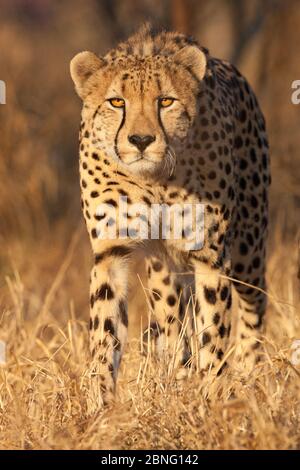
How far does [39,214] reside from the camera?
8273mm

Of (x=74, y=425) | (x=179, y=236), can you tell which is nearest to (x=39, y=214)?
(x=179, y=236)

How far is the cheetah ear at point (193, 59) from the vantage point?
4.63 metres

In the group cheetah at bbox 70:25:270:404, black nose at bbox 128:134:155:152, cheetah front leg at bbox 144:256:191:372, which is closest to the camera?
black nose at bbox 128:134:155:152

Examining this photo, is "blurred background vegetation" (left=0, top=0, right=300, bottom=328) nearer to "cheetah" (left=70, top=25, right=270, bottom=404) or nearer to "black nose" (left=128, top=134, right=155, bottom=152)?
"cheetah" (left=70, top=25, right=270, bottom=404)

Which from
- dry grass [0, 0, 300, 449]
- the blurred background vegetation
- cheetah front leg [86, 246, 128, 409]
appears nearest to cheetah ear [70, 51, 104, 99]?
cheetah front leg [86, 246, 128, 409]

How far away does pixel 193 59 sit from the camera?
465cm

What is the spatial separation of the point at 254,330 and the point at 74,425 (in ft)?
5.64

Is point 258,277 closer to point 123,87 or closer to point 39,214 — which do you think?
point 123,87

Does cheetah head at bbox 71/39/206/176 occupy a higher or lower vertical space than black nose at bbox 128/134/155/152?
higher

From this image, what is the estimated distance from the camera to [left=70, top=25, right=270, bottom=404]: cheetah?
14.5 ft

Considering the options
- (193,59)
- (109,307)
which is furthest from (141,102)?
(109,307)
